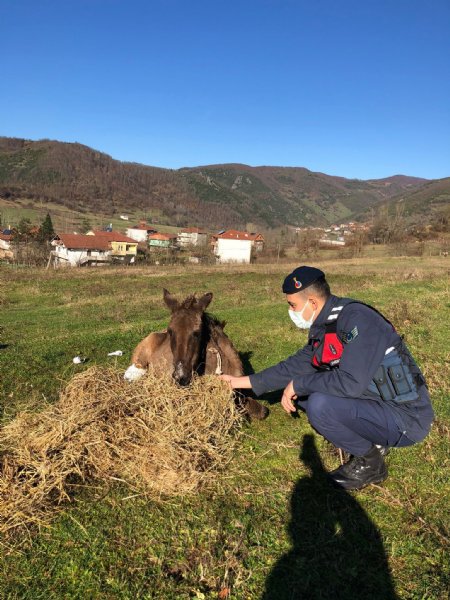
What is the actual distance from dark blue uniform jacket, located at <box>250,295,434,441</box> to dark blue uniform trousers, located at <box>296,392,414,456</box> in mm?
75

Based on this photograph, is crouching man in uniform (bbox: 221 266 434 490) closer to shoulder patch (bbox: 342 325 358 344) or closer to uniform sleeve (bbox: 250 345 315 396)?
shoulder patch (bbox: 342 325 358 344)

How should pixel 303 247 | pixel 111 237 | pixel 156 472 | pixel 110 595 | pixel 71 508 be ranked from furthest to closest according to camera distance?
pixel 111 237
pixel 303 247
pixel 156 472
pixel 71 508
pixel 110 595

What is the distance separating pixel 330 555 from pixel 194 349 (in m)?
3.06

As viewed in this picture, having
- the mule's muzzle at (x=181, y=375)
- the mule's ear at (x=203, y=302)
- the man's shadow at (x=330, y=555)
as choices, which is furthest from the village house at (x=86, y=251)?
the man's shadow at (x=330, y=555)

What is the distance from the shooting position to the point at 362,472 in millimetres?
4316

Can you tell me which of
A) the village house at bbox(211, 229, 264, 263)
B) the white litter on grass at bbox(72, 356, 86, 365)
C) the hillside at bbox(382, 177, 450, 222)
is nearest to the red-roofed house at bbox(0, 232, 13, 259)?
the village house at bbox(211, 229, 264, 263)

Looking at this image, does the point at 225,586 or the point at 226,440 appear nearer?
the point at 225,586

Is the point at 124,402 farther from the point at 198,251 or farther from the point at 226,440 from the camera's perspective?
the point at 198,251

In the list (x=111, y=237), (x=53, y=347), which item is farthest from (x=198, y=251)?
(x=53, y=347)

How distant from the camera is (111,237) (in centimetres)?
9506

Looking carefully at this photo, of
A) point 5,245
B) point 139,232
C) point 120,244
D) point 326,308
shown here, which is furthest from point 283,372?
point 139,232

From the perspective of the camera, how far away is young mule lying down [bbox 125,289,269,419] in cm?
544

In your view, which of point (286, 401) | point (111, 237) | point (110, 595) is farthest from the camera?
point (111, 237)

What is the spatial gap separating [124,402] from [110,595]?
209cm
